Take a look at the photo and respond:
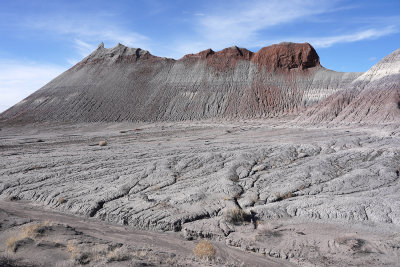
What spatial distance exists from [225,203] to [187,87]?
187ft

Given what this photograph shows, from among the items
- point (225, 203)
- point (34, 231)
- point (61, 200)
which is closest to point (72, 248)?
point (34, 231)

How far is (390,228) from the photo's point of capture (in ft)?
35.5

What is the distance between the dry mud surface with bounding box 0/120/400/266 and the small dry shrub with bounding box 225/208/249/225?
4 centimetres

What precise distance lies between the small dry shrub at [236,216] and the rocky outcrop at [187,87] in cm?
4884

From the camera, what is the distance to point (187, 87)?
225ft

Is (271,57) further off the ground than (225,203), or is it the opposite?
(271,57)

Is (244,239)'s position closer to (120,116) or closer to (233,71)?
(120,116)

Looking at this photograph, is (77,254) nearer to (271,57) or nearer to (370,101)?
(370,101)

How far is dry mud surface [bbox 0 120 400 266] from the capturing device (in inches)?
381

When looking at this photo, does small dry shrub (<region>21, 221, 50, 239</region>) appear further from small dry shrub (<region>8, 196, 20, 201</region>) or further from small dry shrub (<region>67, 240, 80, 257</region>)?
small dry shrub (<region>8, 196, 20, 201</region>)

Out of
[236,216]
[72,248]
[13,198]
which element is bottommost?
[236,216]

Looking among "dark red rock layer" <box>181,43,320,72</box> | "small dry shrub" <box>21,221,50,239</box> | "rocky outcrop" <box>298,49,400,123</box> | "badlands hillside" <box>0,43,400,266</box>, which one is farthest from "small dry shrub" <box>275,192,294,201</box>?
"dark red rock layer" <box>181,43,320,72</box>

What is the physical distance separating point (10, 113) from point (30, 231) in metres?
71.8

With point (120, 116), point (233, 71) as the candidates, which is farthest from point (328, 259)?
point (233, 71)
